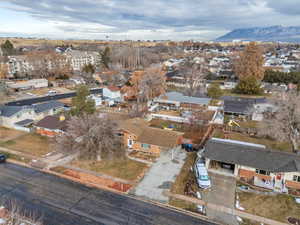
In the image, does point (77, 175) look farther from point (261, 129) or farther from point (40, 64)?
point (40, 64)

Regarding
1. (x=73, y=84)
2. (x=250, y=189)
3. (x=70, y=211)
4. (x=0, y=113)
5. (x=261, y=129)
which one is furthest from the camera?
(x=73, y=84)

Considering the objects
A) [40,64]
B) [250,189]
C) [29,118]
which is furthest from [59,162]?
[40,64]

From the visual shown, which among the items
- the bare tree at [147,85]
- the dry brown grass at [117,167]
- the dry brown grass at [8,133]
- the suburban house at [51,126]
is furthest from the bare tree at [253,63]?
the dry brown grass at [8,133]

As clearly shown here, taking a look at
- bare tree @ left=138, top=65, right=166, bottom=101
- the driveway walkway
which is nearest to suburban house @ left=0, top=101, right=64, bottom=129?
bare tree @ left=138, top=65, right=166, bottom=101

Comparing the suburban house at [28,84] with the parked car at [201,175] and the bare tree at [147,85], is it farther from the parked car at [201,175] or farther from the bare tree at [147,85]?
the parked car at [201,175]

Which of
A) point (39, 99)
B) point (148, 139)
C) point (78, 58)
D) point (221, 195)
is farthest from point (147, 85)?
point (78, 58)

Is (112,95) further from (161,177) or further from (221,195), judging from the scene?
(221,195)
